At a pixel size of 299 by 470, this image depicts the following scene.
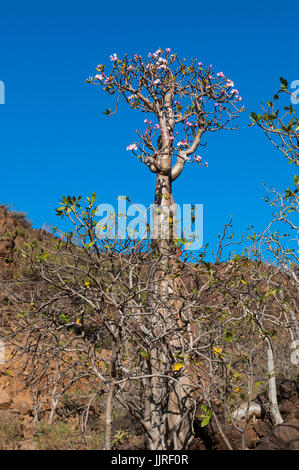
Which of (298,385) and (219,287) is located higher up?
(219,287)

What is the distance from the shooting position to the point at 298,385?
355 inches

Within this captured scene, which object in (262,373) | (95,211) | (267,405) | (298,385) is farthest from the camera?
(262,373)

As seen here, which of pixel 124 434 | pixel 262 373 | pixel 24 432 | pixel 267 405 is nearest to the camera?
pixel 124 434

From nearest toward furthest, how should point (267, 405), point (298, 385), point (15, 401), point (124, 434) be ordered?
1. point (124, 434)
2. point (267, 405)
3. point (298, 385)
4. point (15, 401)

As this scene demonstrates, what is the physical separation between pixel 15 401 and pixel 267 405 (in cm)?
541

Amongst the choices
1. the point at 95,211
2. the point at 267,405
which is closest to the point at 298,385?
the point at 267,405

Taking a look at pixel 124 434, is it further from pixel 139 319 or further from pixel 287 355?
pixel 287 355

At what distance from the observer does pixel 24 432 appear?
756 cm
